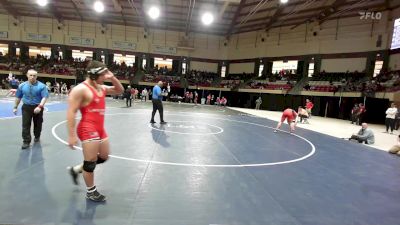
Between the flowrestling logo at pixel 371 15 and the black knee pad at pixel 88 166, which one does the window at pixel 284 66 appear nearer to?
the flowrestling logo at pixel 371 15

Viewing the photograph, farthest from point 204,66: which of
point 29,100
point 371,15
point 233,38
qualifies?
point 29,100

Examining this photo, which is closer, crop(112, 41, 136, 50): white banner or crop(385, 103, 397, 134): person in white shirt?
crop(385, 103, 397, 134): person in white shirt

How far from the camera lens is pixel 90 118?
3941 millimetres

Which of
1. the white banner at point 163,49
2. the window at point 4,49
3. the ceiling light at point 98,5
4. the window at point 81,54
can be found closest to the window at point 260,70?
the white banner at point 163,49

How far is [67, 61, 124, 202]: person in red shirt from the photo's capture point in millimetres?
3779

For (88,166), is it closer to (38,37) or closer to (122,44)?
(122,44)

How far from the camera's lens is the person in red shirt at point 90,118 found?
3779 mm

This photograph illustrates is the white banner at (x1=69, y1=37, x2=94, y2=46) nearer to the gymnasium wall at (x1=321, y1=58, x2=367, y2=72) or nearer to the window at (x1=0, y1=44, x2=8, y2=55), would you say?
the window at (x1=0, y1=44, x2=8, y2=55)

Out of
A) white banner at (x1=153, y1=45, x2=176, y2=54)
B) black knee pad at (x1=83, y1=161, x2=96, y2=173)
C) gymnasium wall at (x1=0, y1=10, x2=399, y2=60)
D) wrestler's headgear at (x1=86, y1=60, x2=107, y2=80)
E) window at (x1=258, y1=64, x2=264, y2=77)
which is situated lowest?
black knee pad at (x1=83, y1=161, x2=96, y2=173)

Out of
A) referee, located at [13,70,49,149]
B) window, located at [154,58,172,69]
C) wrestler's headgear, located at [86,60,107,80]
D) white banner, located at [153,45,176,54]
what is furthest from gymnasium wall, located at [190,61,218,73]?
wrestler's headgear, located at [86,60,107,80]

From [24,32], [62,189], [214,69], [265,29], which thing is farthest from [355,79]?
[24,32]

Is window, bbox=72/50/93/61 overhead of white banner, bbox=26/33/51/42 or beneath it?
beneath

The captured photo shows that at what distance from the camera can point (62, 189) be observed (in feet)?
14.8

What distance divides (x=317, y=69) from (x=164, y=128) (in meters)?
27.0
